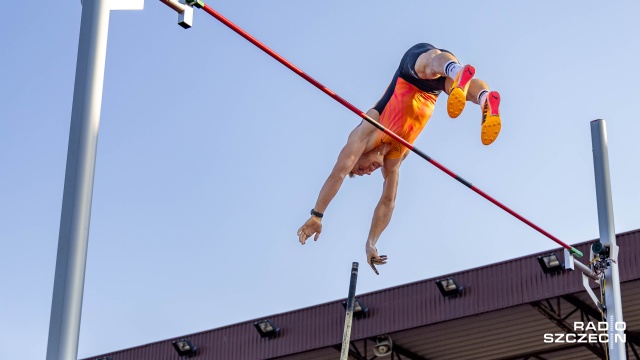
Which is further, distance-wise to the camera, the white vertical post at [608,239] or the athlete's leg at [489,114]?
the white vertical post at [608,239]

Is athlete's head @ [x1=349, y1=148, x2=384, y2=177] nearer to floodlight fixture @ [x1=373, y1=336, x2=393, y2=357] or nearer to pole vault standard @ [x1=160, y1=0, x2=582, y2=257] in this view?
pole vault standard @ [x1=160, y1=0, x2=582, y2=257]

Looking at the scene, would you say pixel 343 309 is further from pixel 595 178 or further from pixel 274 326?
pixel 595 178

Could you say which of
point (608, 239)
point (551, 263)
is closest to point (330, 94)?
point (608, 239)

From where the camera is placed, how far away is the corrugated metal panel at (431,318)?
16594mm

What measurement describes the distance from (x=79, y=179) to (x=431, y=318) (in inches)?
441

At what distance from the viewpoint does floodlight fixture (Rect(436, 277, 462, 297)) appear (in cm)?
1706

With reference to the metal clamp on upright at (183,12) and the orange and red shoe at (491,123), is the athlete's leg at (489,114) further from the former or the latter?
the metal clamp on upright at (183,12)

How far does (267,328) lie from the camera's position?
18359 mm

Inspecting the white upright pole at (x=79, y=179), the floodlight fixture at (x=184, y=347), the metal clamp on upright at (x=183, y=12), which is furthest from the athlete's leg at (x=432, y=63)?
the floodlight fixture at (x=184, y=347)

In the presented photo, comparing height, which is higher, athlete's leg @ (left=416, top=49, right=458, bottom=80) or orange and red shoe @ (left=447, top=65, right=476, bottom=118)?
athlete's leg @ (left=416, top=49, right=458, bottom=80)

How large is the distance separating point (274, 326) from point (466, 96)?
9415 millimetres

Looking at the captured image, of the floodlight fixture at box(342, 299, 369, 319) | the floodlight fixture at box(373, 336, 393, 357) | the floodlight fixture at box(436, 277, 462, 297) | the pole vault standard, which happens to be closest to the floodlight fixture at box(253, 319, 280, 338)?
the floodlight fixture at box(342, 299, 369, 319)

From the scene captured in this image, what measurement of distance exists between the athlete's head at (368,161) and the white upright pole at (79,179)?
3.24m

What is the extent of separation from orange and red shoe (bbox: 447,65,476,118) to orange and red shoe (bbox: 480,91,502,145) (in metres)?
0.23
